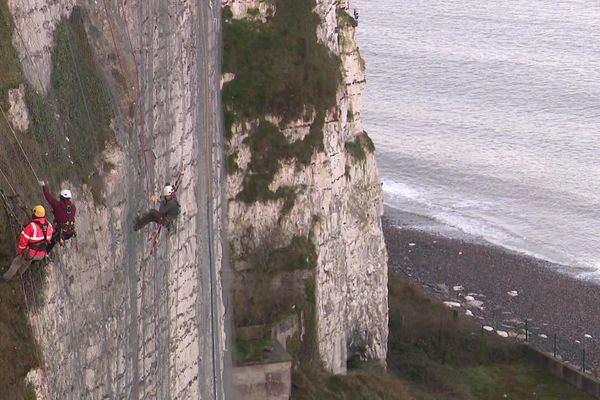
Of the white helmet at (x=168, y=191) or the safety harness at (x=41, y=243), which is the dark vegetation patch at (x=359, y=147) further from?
the safety harness at (x=41, y=243)

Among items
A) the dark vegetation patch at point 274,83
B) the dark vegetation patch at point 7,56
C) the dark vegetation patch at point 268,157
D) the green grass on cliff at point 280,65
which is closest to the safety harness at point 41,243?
the dark vegetation patch at point 7,56

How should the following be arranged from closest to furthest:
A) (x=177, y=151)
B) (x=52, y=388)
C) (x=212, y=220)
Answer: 1. (x=52, y=388)
2. (x=177, y=151)
3. (x=212, y=220)

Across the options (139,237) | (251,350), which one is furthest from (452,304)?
(139,237)

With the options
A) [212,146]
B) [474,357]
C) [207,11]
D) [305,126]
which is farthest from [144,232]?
[474,357]

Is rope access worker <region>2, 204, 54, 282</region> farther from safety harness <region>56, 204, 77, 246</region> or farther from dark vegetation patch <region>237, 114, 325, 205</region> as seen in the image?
dark vegetation patch <region>237, 114, 325, 205</region>

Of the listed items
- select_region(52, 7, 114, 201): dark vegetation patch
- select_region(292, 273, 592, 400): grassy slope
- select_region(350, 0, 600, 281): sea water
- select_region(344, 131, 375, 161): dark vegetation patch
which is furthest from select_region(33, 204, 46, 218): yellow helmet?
select_region(350, 0, 600, 281): sea water

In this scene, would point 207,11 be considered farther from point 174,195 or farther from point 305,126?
point 174,195
